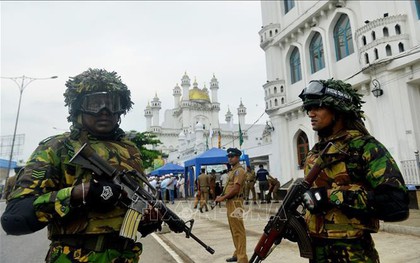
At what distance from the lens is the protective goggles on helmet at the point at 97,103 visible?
2.04m

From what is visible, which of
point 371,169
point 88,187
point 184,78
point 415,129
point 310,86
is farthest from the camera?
point 184,78

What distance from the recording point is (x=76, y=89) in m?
2.07

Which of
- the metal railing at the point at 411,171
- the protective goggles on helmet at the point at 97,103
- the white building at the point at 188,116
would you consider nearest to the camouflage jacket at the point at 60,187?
the protective goggles on helmet at the point at 97,103

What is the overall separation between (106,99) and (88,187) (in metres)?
0.67

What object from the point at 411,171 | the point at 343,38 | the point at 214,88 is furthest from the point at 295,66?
the point at 214,88

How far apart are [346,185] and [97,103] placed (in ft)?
5.70

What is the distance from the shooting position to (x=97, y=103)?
6.76 ft

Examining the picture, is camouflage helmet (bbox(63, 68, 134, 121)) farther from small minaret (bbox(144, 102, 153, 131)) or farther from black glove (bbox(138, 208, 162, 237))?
small minaret (bbox(144, 102, 153, 131))

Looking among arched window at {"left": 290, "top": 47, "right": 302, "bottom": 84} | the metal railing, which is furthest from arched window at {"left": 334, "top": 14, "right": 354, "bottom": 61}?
the metal railing

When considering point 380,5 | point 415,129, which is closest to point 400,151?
point 415,129

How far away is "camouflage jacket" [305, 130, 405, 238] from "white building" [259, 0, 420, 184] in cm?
859

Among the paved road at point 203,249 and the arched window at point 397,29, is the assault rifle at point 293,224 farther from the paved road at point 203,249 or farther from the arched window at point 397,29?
the arched window at point 397,29

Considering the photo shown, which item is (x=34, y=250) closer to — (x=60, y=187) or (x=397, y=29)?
(x=60, y=187)

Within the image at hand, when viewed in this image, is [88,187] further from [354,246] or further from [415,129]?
[415,129]
